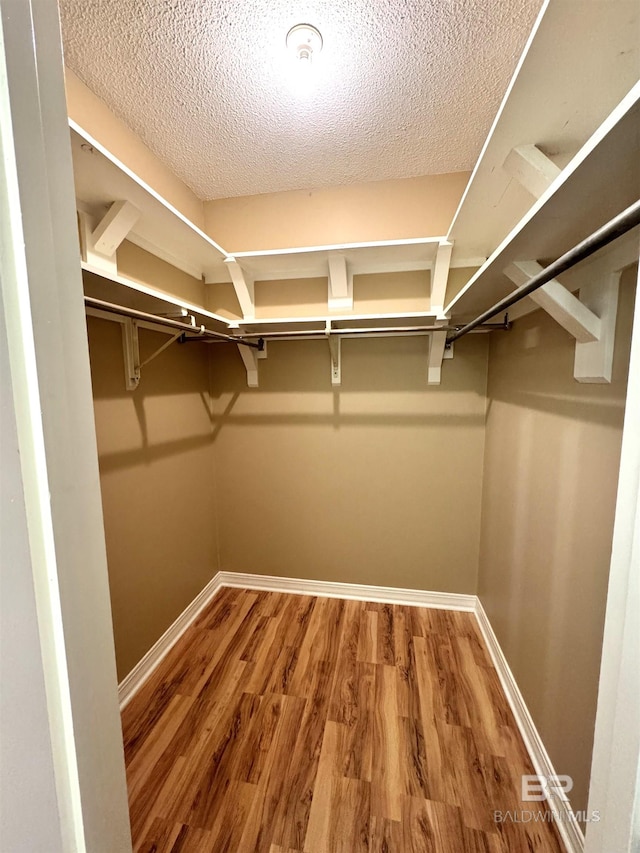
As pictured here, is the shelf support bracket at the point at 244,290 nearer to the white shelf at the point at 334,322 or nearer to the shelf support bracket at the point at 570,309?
the white shelf at the point at 334,322

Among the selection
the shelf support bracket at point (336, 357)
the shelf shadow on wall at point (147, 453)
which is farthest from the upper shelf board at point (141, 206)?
the shelf shadow on wall at point (147, 453)

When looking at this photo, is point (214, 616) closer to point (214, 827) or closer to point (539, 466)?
point (214, 827)

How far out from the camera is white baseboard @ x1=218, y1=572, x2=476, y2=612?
6.94 ft

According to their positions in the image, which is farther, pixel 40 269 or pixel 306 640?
pixel 306 640

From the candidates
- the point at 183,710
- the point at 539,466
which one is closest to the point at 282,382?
the point at 539,466

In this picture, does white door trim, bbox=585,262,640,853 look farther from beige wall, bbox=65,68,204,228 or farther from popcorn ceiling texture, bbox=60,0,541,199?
beige wall, bbox=65,68,204,228

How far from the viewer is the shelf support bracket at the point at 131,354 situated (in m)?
1.48

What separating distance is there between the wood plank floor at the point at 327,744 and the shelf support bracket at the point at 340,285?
1.92m

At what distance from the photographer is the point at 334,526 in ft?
7.25

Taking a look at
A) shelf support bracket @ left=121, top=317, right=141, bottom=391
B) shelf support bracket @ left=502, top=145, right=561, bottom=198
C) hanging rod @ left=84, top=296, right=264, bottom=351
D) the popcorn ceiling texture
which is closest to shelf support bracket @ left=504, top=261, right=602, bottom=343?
shelf support bracket @ left=502, top=145, right=561, bottom=198

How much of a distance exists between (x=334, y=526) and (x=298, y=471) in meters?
0.44

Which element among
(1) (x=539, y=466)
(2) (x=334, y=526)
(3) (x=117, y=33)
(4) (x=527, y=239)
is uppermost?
(3) (x=117, y=33)

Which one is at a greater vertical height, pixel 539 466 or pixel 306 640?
pixel 539 466

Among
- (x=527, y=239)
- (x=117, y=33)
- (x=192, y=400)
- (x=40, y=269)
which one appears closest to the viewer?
(x=40, y=269)
